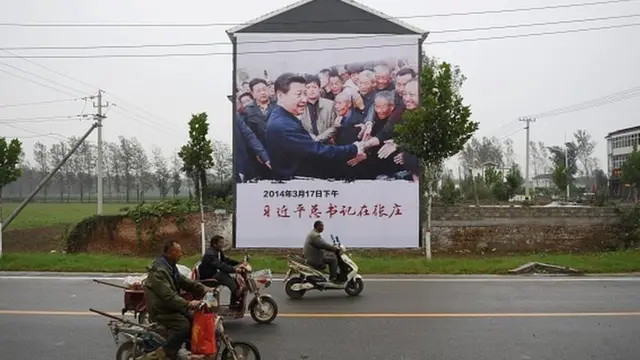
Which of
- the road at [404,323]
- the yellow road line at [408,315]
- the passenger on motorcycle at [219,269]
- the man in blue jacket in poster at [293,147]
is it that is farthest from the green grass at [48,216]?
the passenger on motorcycle at [219,269]

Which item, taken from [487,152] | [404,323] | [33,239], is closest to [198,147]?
[33,239]

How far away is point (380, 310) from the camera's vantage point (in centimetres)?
991

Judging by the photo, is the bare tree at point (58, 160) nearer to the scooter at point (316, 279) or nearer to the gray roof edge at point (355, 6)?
the gray roof edge at point (355, 6)

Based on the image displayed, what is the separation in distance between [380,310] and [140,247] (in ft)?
53.0

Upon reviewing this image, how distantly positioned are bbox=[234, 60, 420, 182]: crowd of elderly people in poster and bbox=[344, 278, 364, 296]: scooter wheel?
438 inches

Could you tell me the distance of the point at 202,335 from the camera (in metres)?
5.92

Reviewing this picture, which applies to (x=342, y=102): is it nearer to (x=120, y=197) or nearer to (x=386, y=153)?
(x=386, y=153)

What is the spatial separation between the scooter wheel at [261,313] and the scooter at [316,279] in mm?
2120

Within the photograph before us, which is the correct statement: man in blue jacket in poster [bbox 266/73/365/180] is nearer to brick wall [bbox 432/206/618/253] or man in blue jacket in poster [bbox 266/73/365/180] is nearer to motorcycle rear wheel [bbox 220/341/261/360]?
brick wall [bbox 432/206/618/253]

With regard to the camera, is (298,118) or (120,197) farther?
(120,197)

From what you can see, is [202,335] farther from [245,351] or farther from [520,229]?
[520,229]

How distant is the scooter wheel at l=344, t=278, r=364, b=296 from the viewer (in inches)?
453

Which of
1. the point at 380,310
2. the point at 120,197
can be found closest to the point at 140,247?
the point at 380,310

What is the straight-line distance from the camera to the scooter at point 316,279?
11289 mm
